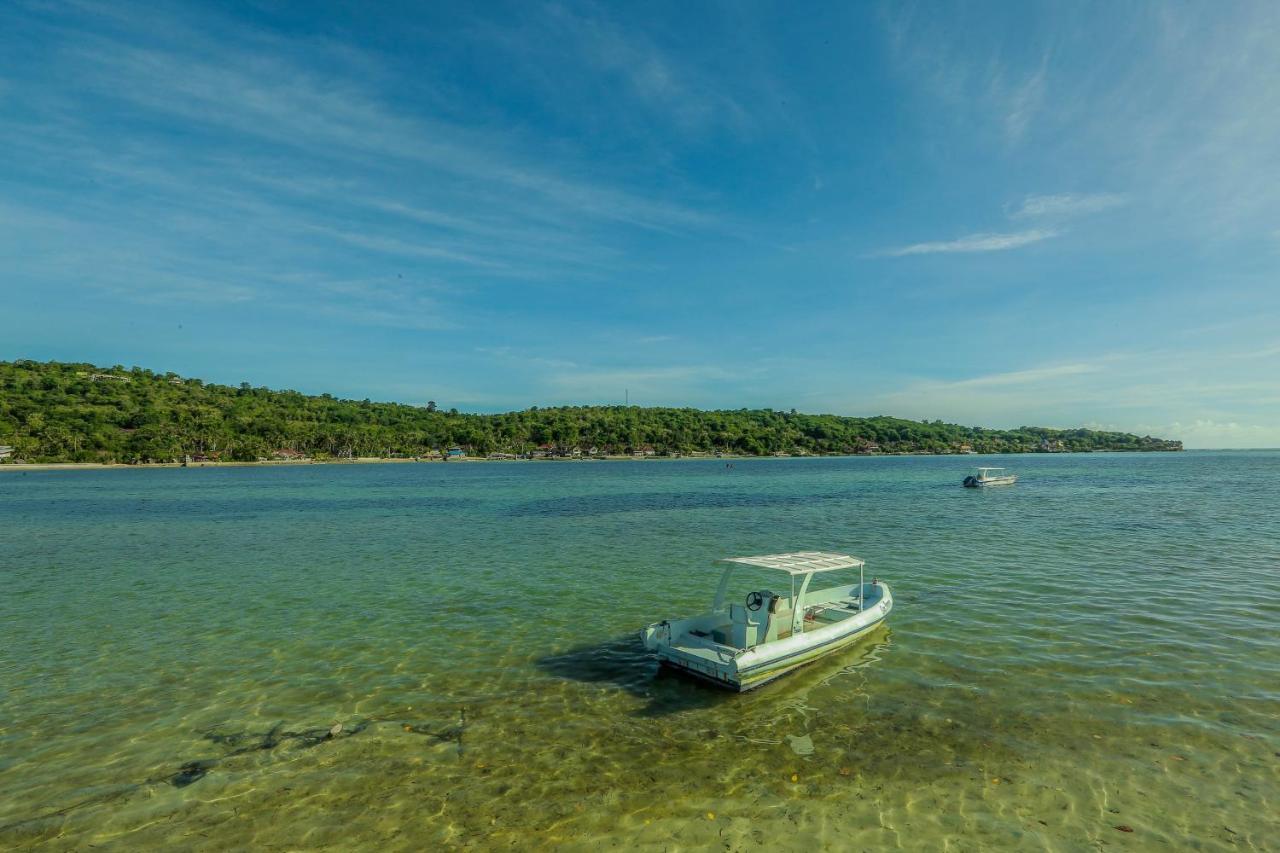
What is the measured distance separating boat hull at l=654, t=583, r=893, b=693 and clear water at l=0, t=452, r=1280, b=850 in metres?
0.39

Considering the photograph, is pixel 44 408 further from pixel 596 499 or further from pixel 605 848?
pixel 605 848

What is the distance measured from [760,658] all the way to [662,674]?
8.70 ft

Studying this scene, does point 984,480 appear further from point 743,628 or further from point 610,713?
point 610,713

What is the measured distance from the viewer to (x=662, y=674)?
15102 mm

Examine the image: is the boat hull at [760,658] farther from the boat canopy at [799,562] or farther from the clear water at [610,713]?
the boat canopy at [799,562]

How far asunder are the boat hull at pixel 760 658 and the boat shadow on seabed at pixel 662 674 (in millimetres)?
236

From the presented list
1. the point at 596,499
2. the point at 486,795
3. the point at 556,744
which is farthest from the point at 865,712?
the point at 596,499

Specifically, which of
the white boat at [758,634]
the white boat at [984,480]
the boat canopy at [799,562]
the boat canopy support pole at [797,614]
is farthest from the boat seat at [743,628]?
the white boat at [984,480]

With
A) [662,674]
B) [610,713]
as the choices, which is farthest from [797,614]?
[610,713]

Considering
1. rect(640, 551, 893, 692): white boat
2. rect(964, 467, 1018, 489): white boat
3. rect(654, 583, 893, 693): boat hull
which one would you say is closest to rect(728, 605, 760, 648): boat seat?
rect(640, 551, 893, 692): white boat

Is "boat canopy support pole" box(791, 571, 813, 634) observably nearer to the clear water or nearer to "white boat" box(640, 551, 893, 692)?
"white boat" box(640, 551, 893, 692)

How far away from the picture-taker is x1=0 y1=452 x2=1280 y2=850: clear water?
9203 mm

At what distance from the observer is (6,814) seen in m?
9.51

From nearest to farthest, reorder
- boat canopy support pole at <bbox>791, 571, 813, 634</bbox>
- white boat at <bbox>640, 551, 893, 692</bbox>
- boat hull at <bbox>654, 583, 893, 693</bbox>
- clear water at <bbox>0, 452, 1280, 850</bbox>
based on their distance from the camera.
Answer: clear water at <bbox>0, 452, 1280, 850</bbox> < boat hull at <bbox>654, 583, 893, 693</bbox> < white boat at <bbox>640, 551, 893, 692</bbox> < boat canopy support pole at <bbox>791, 571, 813, 634</bbox>
